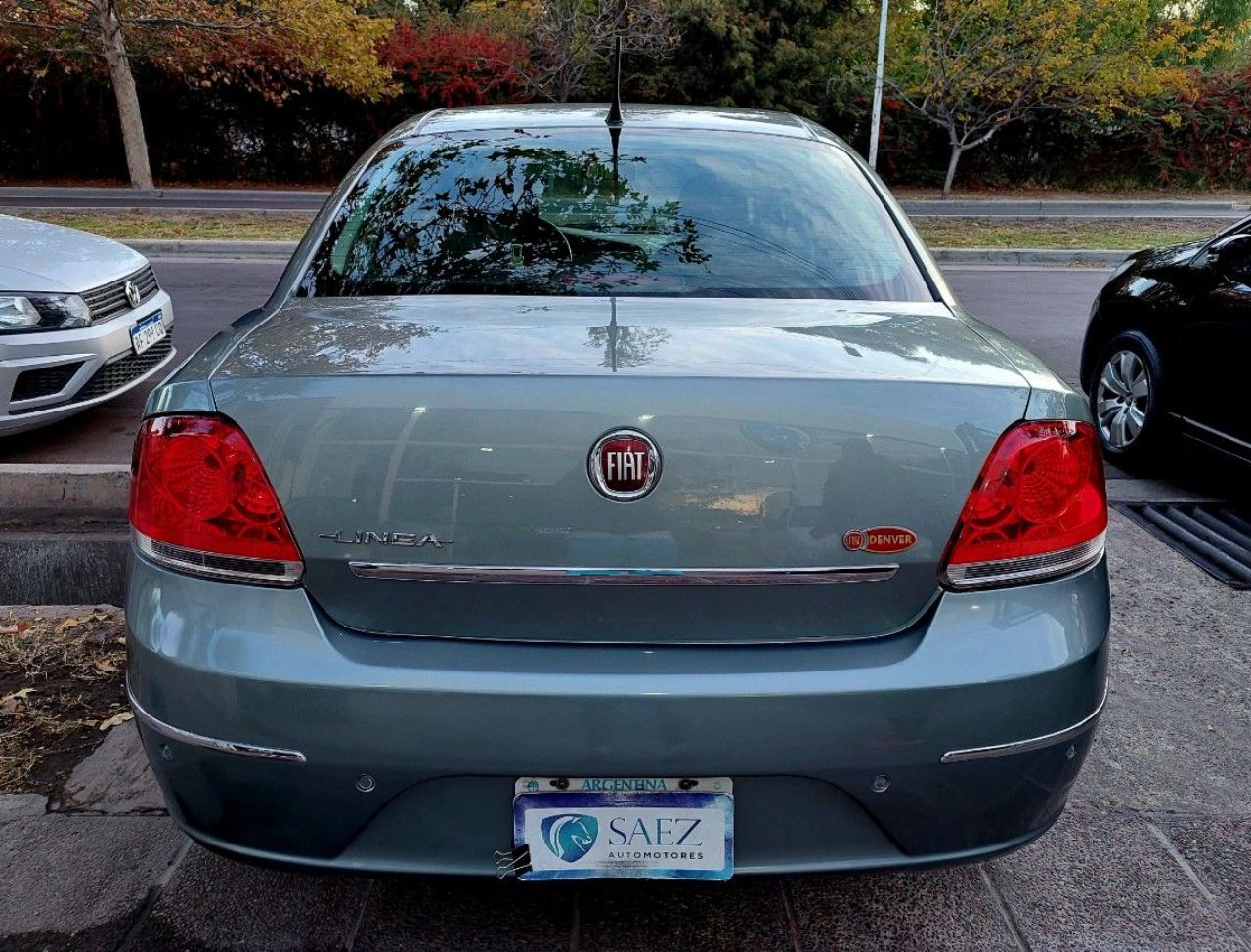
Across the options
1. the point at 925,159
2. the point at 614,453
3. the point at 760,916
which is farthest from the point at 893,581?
the point at 925,159

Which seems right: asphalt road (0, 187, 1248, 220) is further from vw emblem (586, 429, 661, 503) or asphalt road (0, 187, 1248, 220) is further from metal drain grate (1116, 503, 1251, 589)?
vw emblem (586, 429, 661, 503)

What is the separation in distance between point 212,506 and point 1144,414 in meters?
4.93

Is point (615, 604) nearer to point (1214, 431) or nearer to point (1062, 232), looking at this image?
point (1214, 431)

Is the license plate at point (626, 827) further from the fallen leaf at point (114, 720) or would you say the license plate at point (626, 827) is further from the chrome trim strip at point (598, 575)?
the fallen leaf at point (114, 720)

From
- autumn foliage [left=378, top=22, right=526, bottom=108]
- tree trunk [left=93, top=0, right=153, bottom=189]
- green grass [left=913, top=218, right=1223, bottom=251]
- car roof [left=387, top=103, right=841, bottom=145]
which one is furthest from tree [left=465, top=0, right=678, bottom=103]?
car roof [left=387, top=103, right=841, bottom=145]

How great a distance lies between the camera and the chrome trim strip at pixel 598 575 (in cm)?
182

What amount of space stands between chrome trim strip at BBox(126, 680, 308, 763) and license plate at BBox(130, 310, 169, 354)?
4.52 metres

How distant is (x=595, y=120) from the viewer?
3074 millimetres

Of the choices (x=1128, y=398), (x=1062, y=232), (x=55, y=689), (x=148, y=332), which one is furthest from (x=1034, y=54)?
(x=55, y=689)

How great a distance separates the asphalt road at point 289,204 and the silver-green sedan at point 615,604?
18.1 meters

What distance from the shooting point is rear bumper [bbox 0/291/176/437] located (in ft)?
17.3

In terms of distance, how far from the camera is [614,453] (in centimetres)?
179

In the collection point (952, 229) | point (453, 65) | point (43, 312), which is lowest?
point (952, 229)

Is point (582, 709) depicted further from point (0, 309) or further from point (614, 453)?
point (0, 309)
